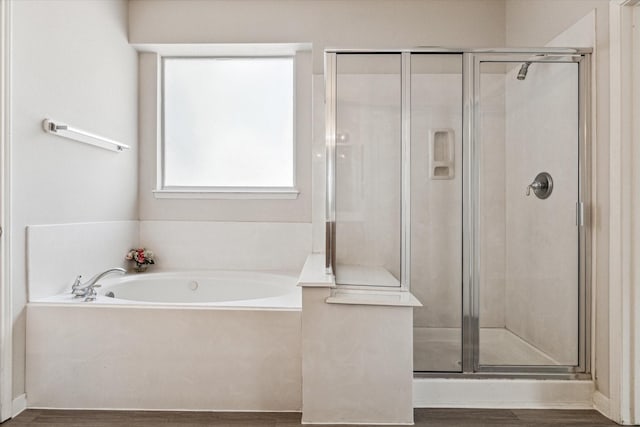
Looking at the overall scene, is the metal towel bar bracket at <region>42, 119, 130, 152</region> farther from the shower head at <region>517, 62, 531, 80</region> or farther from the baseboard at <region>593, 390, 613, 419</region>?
the baseboard at <region>593, 390, 613, 419</region>

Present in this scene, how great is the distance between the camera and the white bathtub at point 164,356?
2.10 m

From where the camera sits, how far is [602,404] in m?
2.10

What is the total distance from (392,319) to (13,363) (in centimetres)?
179

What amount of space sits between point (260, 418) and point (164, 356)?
544mm

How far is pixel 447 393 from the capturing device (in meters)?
2.17

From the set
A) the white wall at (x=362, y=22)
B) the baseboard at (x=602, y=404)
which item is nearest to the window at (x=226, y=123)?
the white wall at (x=362, y=22)

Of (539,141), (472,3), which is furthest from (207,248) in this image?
(472,3)

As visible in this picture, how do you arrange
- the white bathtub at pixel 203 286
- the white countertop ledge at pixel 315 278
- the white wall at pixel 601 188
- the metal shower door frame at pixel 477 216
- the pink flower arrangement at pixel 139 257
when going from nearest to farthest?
the white countertop ledge at pixel 315 278 → the white wall at pixel 601 188 → the metal shower door frame at pixel 477 216 → the white bathtub at pixel 203 286 → the pink flower arrangement at pixel 139 257

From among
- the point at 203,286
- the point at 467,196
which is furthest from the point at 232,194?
the point at 467,196

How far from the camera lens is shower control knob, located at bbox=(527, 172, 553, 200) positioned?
90.1 inches

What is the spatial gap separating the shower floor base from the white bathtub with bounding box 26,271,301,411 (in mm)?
638

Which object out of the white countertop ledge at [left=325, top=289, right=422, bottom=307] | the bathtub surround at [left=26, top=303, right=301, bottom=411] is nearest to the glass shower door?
the white countertop ledge at [left=325, top=289, right=422, bottom=307]

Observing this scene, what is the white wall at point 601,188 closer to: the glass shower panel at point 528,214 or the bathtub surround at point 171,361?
the glass shower panel at point 528,214

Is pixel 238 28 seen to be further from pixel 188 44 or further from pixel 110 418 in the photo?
pixel 110 418
